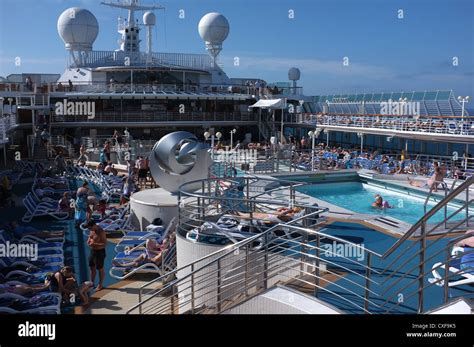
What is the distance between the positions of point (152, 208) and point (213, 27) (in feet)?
74.7

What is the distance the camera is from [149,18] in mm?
31375

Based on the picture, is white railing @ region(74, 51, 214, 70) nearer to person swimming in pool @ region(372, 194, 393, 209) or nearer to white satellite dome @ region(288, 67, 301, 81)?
white satellite dome @ region(288, 67, 301, 81)

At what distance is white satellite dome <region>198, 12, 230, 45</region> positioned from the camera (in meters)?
29.2

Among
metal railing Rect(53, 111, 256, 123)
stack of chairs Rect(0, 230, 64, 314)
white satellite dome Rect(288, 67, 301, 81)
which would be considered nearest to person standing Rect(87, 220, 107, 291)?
stack of chairs Rect(0, 230, 64, 314)

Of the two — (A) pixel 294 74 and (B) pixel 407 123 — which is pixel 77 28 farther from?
(B) pixel 407 123

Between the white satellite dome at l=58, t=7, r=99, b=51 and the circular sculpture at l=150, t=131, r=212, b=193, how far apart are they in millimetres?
20483

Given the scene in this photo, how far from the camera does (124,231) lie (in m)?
8.41

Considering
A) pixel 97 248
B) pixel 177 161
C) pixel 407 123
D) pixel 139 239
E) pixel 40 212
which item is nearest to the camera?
pixel 97 248

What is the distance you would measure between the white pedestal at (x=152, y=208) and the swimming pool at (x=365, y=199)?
368 centimetres

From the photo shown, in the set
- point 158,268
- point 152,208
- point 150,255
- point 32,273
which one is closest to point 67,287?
point 32,273

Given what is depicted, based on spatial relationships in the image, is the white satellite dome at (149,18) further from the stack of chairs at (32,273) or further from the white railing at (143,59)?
the stack of chairs at (32,273)
